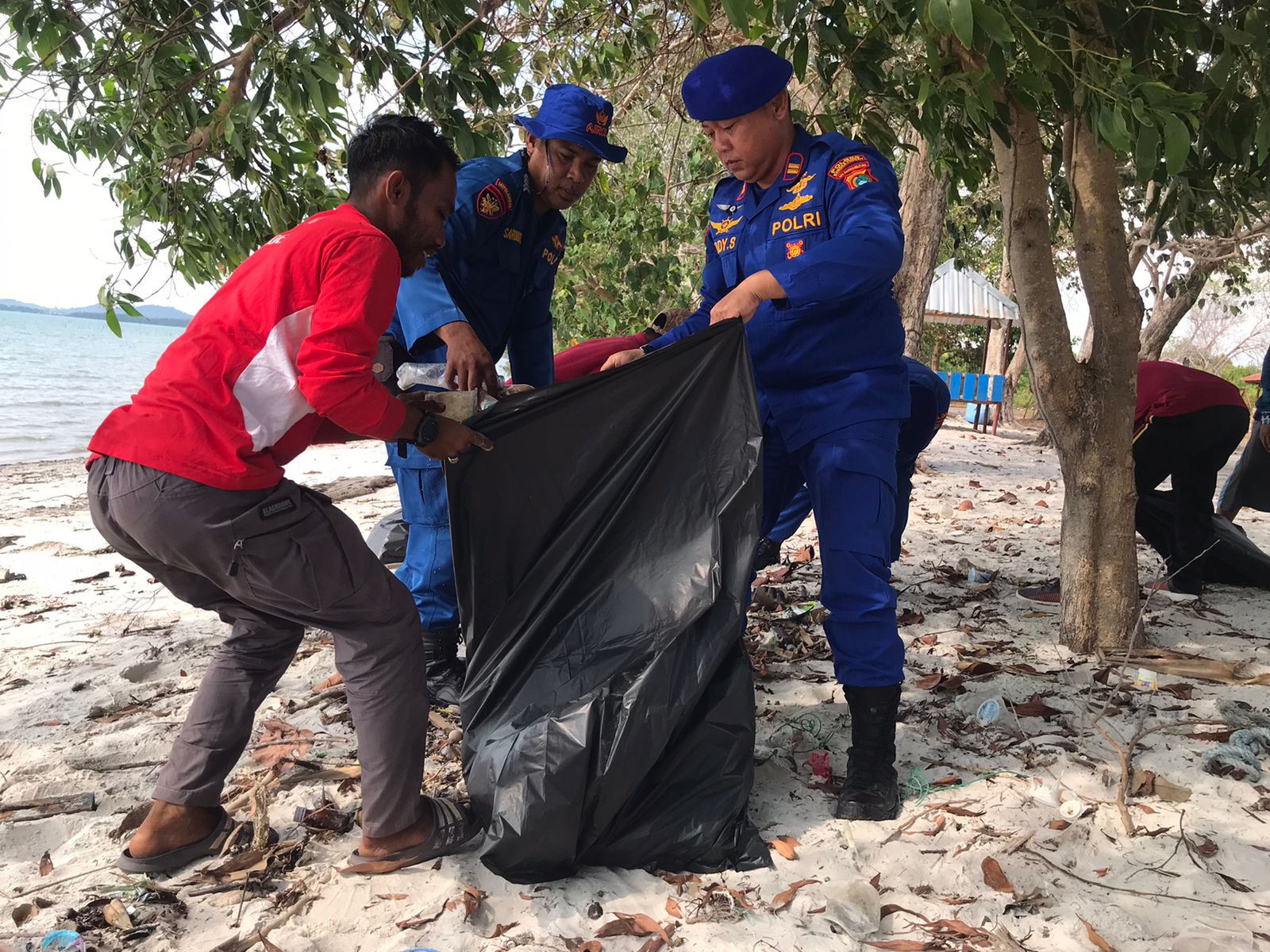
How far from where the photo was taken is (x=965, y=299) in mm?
14500

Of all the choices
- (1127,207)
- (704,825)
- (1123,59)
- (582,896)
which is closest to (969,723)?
(704,825)

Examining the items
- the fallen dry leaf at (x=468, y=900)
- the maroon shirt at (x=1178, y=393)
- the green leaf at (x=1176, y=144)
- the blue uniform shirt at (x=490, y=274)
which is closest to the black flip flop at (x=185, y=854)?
the fallen dry leaf at (x=468, y=900)

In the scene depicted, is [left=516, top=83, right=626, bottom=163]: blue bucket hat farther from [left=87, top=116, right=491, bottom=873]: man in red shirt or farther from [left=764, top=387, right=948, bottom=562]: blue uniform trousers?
[left=764, top=387, right=948, bottom=562]: blue uniform trousers

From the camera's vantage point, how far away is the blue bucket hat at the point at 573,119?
2.59m

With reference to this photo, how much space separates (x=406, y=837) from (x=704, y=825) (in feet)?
2.18

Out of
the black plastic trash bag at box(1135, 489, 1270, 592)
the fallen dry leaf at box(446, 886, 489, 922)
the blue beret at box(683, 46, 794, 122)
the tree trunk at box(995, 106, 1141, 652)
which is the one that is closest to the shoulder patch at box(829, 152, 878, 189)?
the blue beret at box(683, 46, 794, 122)

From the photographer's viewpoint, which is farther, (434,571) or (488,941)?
(434,571)

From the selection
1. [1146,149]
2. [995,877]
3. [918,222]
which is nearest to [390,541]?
[995,877]

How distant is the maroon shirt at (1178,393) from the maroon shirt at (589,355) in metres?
2.20

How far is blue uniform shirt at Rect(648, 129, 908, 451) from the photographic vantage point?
2.11 metres

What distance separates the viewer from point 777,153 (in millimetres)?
2359

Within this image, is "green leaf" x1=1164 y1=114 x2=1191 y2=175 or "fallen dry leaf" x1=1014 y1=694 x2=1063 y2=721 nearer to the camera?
"green leaf" x1=1164 y1=114 x2=1191 y2=175

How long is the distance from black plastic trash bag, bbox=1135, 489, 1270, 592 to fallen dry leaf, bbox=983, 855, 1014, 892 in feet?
8.17

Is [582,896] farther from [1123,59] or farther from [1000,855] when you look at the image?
[1123,59]
